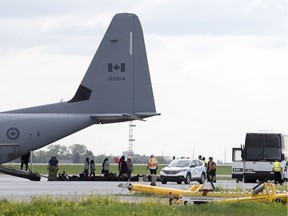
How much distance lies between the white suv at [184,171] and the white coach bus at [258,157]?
2823 mm

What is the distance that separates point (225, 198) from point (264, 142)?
98.0 ft

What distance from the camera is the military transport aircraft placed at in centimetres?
4356

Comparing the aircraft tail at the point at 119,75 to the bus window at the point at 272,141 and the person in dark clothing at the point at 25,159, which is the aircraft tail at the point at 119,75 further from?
the bus window at the point at 272,141

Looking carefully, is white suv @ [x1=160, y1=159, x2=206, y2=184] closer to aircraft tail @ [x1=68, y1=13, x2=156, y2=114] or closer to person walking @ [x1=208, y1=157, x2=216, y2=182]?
person walking @ [x1=208, y1=157, x2=216, y2=182]

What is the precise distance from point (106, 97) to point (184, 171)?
848 cm

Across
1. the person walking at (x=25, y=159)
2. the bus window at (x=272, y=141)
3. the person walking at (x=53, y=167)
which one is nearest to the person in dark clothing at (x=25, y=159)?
the person walking at (x=25, y=159)

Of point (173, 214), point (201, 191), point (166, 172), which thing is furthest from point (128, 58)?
point (173, 214)

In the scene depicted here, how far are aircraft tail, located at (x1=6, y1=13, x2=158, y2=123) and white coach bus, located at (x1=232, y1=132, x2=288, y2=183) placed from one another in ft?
40.8

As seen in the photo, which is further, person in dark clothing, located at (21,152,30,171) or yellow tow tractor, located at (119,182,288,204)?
person in dark clothing, located at (21,152,30,171)

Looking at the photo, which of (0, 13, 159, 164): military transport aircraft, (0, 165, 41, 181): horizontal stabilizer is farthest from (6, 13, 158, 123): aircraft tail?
(0, 165, 41, 181): horizontal stabilizer

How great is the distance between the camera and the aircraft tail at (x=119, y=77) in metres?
44.7

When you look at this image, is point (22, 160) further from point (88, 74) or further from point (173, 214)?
point (173, 214)

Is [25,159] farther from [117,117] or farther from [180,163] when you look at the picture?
[180,163]

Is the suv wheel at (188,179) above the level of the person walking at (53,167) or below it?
below
